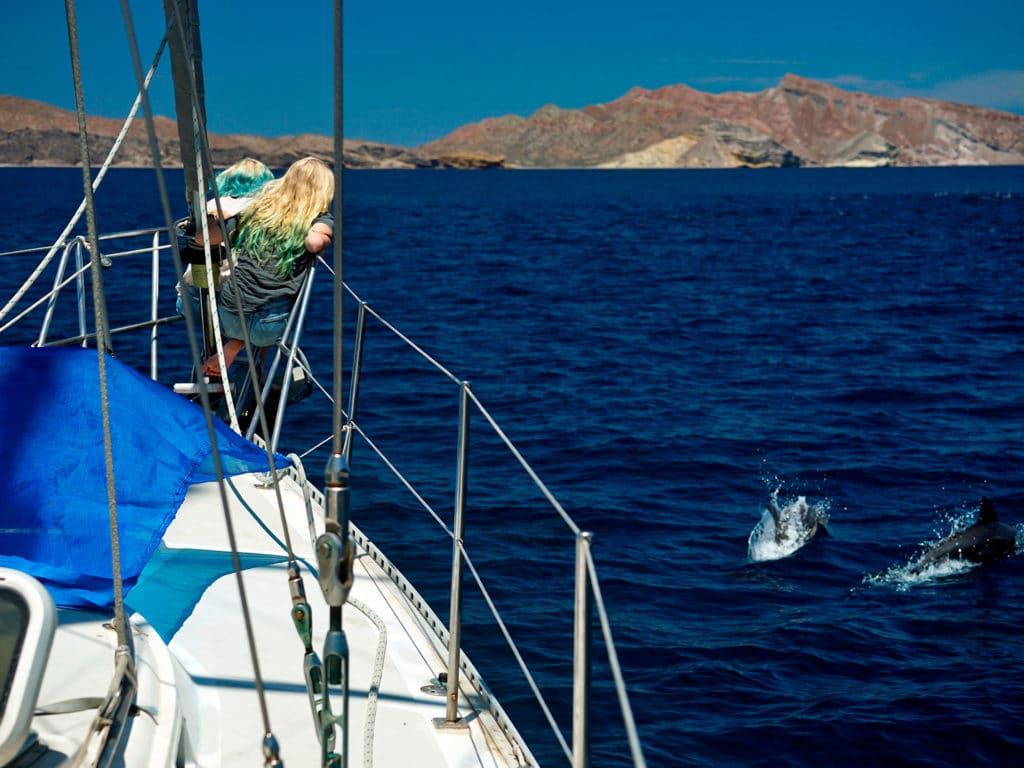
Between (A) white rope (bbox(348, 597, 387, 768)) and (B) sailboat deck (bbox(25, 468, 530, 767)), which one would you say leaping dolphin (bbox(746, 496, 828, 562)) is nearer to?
(B) sailboat deck (bbox(25, 468, 530, 767))

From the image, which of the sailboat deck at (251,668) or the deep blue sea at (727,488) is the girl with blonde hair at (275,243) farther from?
the deep blue sea at (727,488)

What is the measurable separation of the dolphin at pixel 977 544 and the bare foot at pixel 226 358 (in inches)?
223

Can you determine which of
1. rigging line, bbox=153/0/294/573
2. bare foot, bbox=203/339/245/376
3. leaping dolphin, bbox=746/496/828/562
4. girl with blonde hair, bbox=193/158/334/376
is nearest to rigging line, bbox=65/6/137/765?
rigging line, bbox=153/0/294/573

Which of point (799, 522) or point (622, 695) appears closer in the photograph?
point (622, 695)

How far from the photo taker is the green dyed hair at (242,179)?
613 cm

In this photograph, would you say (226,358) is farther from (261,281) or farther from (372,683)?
(372,683)

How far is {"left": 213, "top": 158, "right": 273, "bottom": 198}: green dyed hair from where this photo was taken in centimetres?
613

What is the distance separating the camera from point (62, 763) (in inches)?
90.9

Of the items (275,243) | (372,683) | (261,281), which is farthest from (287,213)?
(372,683)

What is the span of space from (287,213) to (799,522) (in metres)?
5.45

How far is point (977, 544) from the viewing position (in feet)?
29.5

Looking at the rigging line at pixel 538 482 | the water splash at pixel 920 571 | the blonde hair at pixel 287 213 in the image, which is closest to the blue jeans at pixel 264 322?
the blonde hair at pixel 287 213

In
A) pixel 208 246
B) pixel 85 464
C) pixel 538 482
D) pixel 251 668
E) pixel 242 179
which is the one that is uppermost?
pixel 242 179

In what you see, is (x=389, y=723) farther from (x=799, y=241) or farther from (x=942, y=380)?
(x=799, y=241)
